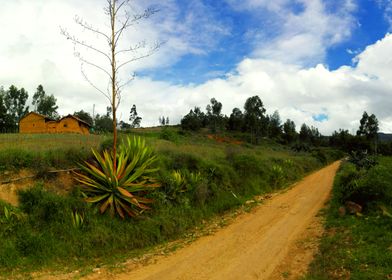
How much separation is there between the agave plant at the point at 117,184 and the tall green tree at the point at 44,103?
229ft

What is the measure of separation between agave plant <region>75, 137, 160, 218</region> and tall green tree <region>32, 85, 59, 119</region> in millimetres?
69866

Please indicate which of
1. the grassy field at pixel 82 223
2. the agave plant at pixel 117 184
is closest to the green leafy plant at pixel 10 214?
→ the grassy field at pixel 82 223

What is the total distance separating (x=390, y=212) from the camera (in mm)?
10492

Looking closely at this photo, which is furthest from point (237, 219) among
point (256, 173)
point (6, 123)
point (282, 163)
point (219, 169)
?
point (6, 123)

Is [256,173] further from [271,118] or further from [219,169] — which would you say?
[271,118]

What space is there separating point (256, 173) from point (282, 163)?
943cm

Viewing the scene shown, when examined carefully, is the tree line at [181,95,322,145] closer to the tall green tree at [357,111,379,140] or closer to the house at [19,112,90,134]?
the tall green tree at [357,111,379,140]

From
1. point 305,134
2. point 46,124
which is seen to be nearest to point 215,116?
point 305,134

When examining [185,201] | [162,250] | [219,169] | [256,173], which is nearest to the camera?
[162,250]

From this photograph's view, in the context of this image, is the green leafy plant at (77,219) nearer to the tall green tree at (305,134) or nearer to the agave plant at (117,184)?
the agave plant at (117,184)

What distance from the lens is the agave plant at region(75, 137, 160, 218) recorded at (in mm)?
9469

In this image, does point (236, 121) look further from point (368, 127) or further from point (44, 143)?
point (44, 143)

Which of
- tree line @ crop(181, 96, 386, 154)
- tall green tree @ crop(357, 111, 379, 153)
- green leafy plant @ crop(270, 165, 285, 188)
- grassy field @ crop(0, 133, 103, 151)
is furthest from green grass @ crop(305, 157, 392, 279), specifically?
tall green tree @ crop(357, 111, 379, 153)

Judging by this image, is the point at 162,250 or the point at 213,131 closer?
the point at 162,250
